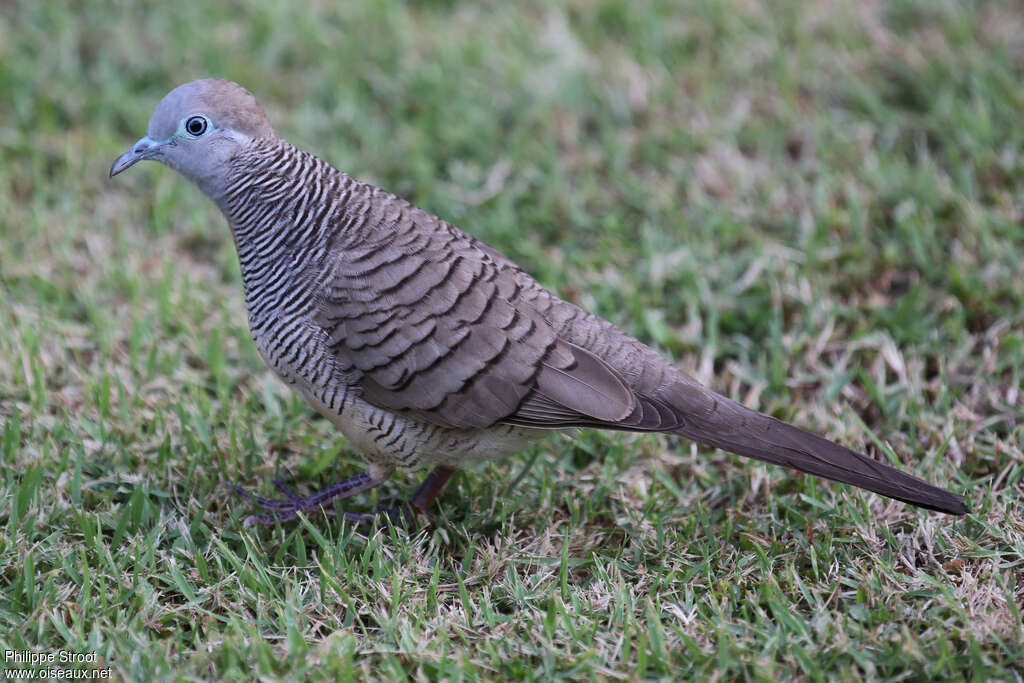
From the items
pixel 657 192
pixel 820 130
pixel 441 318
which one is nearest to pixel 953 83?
pixel 820 130

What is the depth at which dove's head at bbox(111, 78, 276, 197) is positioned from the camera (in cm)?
359

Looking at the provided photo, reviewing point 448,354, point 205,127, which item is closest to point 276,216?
point 205,127

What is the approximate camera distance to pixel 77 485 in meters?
3.68

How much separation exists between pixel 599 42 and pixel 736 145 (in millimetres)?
1346

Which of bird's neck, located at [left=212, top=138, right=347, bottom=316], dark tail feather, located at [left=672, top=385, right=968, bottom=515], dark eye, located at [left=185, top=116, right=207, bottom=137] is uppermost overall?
dark eye, located at [left=185, top=116, right=207, bottom=137]

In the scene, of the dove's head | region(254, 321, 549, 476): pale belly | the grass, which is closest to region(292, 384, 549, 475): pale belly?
region(254, 321, 549, 476): pale belly

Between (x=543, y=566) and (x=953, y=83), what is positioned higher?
(x=953, y=83)

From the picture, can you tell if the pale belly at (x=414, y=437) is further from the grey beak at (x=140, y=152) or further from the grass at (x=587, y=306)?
the grey beak at (x=140, y=152)

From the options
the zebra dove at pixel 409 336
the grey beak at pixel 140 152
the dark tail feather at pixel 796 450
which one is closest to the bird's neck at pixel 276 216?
the zebra dove at pixel 409 336

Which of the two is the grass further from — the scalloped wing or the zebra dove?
the scalloped wing

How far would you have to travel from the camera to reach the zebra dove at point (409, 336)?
3.41m

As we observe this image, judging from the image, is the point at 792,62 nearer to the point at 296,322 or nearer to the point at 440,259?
the point at 440,259

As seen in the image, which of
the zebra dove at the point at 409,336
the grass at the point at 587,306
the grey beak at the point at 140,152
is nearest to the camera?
the grass at the point at 587,306

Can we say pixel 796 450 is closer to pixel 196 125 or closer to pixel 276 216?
pixel 276 216
